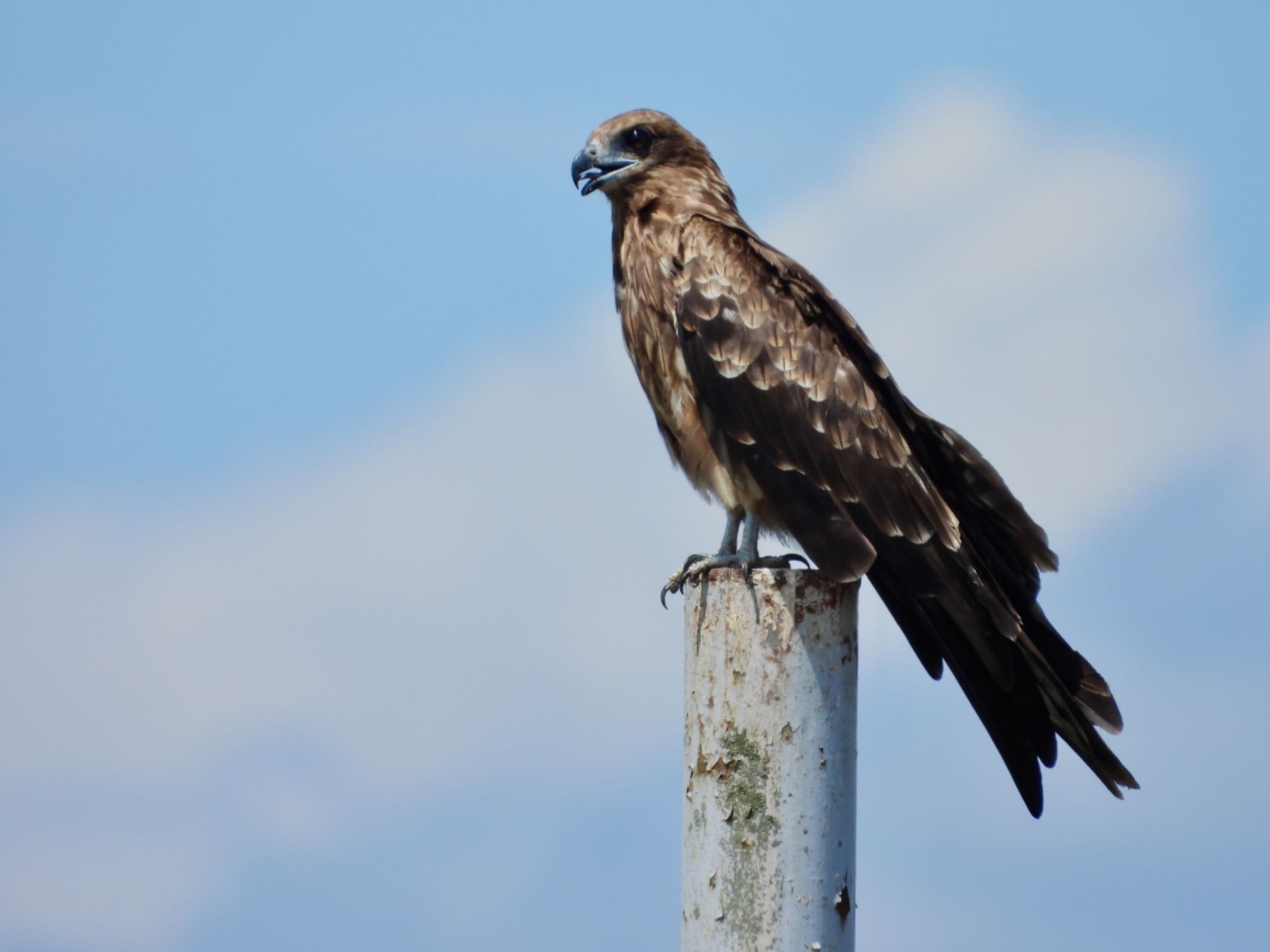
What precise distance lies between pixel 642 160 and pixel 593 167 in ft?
0.71

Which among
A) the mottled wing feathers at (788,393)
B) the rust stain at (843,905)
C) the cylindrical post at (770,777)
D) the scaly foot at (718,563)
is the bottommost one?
the rust stain at (843,905)

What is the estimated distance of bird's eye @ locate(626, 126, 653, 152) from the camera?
645 centimetres

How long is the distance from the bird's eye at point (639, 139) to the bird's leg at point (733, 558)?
175 cm

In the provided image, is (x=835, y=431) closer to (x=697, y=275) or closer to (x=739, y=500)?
(x=739, y=500)

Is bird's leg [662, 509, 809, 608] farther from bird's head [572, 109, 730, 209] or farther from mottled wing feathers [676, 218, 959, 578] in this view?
bird's head [572, 109, 730, 209]

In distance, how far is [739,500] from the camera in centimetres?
570

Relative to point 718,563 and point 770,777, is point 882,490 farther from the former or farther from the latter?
point 770,777

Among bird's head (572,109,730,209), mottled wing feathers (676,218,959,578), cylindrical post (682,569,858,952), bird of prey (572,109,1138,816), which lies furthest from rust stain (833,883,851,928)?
bird's head (572,109,730,209)

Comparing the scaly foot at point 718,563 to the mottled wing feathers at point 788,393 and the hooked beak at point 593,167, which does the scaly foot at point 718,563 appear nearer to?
the mottled wing feathers at point 788,393

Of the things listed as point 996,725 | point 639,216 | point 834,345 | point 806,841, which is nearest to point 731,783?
point 806,841

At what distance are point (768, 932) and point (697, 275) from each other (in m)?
2.67

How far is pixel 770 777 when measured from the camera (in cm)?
420

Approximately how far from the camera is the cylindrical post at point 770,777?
4160 mm

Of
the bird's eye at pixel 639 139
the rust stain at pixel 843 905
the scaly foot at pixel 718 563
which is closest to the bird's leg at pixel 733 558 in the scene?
the scaly foot at pixel 718 563
